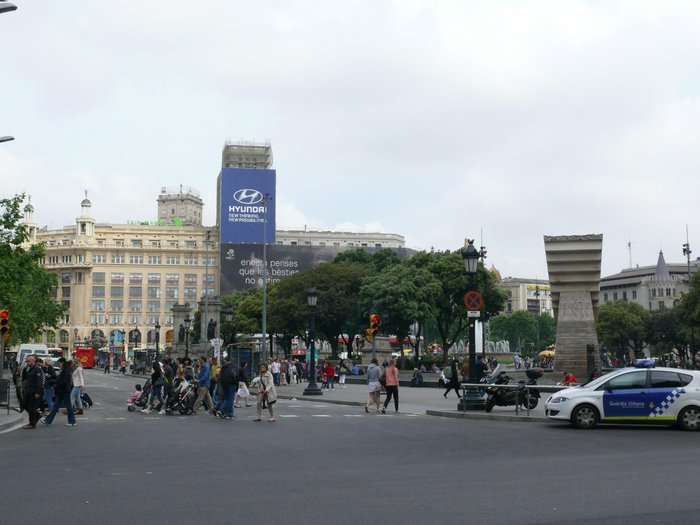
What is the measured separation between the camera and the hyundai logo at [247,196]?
11494cm

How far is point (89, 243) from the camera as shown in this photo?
489 ft

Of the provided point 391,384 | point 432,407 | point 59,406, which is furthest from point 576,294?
→ point 59,406

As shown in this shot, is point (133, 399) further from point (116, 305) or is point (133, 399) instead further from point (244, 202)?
point (116, 305)

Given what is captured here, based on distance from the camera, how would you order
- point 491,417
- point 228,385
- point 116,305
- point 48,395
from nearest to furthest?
point 491,417, point 228,385, point 48,395, point 116,305

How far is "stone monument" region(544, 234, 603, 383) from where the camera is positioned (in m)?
42.8

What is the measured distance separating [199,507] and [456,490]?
3275 mm

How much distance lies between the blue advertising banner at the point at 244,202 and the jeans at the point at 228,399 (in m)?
90.2

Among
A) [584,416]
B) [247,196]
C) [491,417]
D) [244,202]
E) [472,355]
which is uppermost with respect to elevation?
[247,196]

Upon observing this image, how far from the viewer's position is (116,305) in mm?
147125

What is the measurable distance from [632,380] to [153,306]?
134 m

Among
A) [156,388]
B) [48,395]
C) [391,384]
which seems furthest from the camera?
[156,388]

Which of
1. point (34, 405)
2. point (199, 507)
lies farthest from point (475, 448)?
point (34, 405)

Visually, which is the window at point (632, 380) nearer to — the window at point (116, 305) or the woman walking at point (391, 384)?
the woman walking at point (391, 384)

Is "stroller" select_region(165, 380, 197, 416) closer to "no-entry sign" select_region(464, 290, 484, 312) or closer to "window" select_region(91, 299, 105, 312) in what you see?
"no-entry sign" select_region(464, 290, 484, 312)
